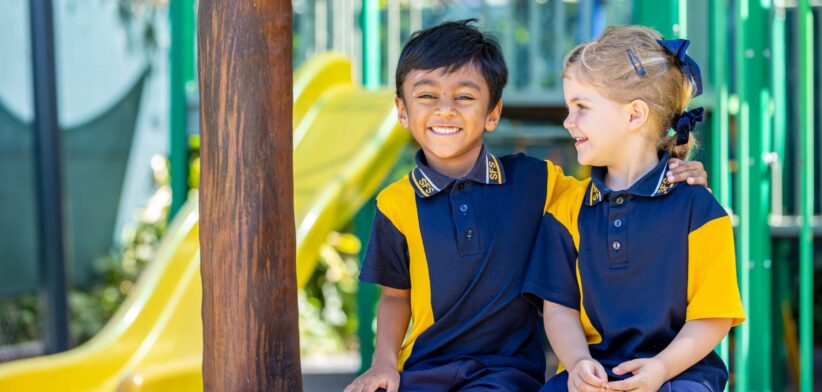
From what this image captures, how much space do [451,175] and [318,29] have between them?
4.14m

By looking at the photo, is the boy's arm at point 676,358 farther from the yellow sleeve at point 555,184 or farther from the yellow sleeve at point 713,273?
the yellow sleeve at point 555,184

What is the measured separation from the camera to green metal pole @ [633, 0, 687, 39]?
3254 millimetres

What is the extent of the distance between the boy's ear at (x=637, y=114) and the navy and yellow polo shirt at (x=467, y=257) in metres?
0.31

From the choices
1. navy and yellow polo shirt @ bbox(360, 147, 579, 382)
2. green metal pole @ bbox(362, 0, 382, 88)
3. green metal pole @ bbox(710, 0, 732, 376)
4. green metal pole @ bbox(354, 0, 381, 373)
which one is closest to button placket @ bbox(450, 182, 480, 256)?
navy and yellow polo shirt @ bbox(360, 147, 579, 382)

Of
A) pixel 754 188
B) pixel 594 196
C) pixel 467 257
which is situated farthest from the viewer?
pixel 754 188

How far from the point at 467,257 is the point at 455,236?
0.05 m

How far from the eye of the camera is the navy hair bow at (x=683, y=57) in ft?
7.55

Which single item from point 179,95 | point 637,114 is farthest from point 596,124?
point 179,95

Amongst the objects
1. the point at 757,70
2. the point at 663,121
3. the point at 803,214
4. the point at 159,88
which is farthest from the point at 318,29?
the point at 663,121

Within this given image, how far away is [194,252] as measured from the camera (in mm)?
4285

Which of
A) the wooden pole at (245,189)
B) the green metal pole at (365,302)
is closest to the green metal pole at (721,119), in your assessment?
the wooden pole at (245,189)

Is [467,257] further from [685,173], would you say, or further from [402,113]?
[685,173]

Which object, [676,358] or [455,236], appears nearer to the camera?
[676,358]

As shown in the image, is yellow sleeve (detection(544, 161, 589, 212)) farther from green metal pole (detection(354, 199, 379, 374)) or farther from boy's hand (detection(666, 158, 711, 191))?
green metal pole (detection(354, 199, 379, 374))
